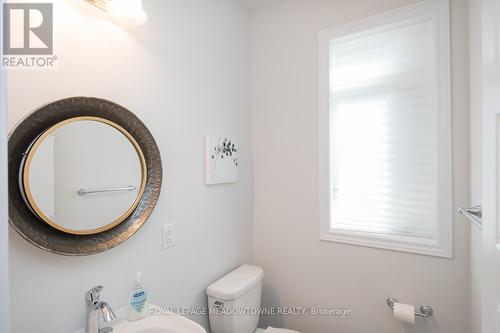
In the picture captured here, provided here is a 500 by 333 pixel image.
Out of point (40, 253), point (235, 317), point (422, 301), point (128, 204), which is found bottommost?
point (235, 317)

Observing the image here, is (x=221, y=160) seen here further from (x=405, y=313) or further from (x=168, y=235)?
(x=405, y=313)

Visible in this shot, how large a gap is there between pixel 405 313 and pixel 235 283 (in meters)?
0.95

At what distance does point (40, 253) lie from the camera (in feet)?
2.93

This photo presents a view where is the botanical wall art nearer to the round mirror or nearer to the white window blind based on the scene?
the round mirror

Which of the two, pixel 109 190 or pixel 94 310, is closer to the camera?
pixel 94 310

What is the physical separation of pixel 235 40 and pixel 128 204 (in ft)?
4.48

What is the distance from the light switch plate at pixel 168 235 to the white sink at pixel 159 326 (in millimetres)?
332

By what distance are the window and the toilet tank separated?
2.03 feet

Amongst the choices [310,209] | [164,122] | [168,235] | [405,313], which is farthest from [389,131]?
[168,235]

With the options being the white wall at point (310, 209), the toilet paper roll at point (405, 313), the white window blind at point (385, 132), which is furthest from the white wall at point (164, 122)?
the toilet paper roll at point (405, 313)

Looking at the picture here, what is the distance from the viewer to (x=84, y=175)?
101 cm

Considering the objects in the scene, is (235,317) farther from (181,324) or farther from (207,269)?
(181,324)

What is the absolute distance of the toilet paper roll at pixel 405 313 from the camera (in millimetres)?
1343

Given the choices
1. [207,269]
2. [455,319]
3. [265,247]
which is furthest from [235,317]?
[455,319]
